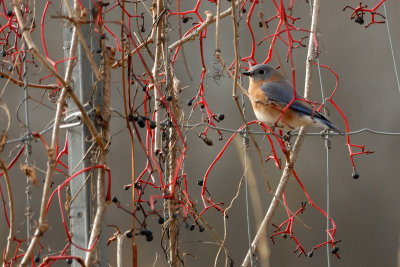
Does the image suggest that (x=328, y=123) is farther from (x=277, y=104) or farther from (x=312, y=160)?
(x=312, y=160)

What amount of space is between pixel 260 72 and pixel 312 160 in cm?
382

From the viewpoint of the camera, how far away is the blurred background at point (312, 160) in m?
6.68

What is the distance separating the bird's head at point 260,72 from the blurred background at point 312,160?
9.34 ft

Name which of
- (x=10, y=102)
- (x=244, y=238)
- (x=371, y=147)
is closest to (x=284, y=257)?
(x=244, y=238)

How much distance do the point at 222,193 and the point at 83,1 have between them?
4.76 metres

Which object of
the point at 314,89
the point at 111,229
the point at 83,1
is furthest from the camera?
the point at 314,89

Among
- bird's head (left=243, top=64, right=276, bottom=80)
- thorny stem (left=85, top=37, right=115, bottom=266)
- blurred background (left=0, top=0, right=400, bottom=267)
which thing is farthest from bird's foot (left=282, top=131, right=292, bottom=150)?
blurred background (left=0, top=0, right=400, bottom=267)

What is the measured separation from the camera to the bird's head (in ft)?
11.6

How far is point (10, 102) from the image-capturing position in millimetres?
6551

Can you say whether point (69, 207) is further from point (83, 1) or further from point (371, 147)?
point (371, 147)

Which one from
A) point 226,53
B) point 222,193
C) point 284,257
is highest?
point 226,53

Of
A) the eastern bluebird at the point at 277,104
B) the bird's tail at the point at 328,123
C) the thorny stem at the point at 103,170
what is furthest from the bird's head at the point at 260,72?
the thorny stem at the point at 103,170

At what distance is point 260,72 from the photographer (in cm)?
354

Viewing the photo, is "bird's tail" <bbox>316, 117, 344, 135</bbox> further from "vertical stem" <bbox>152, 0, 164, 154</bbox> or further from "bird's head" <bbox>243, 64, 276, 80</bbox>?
"vertical stem" <bbox>152, 0, 164, 154</bbox>
